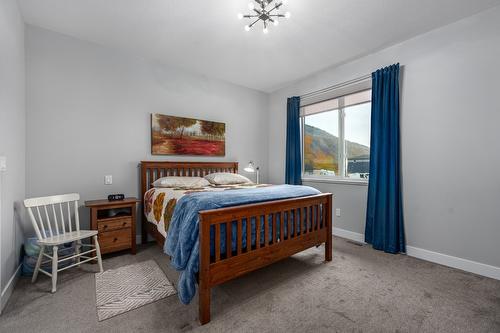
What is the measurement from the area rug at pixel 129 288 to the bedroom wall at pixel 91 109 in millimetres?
1042

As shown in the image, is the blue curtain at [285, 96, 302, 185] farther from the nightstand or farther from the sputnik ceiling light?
the nightstand

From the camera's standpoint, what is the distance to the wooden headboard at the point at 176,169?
10.4 feet

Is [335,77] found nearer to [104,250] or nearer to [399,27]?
[399,27]

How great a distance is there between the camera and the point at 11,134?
197cm

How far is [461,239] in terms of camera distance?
2381 mm

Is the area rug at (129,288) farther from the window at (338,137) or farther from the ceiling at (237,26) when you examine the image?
the window at (338,137)

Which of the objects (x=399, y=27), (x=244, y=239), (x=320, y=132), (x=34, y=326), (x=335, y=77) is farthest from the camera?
(x=320, y=132)

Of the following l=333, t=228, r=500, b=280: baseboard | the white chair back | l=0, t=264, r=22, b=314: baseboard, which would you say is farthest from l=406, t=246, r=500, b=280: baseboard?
l=0, t=264, r=22, b=314: baseboard

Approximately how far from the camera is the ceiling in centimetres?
215

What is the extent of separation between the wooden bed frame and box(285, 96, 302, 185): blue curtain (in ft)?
4.83

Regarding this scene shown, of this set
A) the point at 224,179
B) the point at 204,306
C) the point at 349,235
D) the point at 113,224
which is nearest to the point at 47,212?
the point at 113,224

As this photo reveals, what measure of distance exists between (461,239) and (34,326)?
12.4ft

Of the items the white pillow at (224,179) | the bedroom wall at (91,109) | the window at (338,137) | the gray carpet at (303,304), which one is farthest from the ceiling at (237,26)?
the gray carpet at (303,304)

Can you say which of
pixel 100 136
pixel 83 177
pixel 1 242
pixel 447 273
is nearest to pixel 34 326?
pixel 1 242
